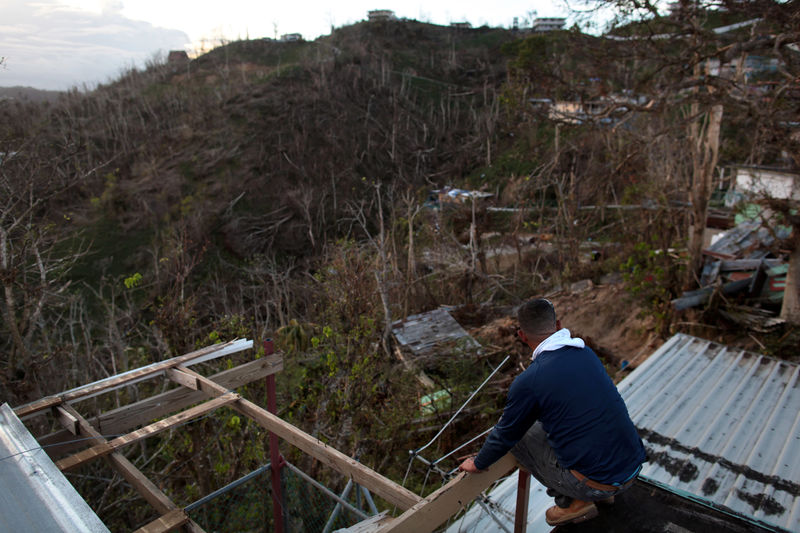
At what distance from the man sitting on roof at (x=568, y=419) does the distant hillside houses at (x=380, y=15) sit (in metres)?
66.8

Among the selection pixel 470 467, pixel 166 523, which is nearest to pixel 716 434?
pixel 470 467

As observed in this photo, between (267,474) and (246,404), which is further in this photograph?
(267,474)

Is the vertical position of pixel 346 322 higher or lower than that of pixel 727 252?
lower

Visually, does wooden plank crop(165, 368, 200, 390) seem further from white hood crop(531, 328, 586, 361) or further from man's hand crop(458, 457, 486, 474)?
white hood crop(531, 328, 586, 361)

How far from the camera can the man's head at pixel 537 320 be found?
2943mm

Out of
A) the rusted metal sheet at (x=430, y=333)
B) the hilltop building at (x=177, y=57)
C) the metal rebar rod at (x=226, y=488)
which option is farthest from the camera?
the hilltop building at (x=177, y=57)

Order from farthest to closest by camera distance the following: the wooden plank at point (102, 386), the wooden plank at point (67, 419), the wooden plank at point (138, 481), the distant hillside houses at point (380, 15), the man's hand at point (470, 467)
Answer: the distant hillside houses at point (380, 15) < the wooden plank at point (102, 386) < the wooden plank at point (67, 419) < the wooden plank at point (138, 481) < the man's hand at point (470, 467)

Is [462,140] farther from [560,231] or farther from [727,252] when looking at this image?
[727,252]

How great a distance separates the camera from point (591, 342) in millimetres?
9844

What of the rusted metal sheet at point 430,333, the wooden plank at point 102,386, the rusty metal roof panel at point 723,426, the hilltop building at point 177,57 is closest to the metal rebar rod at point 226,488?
the wooden plank at point 102,386

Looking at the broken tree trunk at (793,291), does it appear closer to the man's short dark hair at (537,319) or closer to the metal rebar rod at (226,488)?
the man's short dark hair at (537,319)

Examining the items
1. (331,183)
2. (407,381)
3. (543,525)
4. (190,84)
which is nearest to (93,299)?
(331,183)

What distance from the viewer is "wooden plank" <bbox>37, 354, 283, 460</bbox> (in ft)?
12.2

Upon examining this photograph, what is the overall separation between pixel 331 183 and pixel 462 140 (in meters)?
15.7
